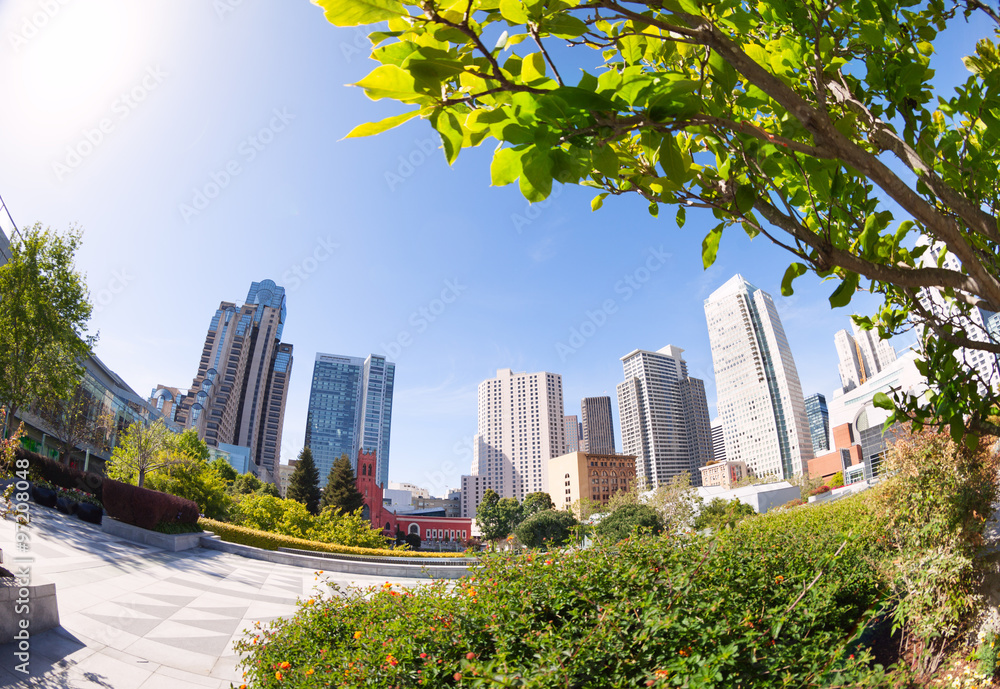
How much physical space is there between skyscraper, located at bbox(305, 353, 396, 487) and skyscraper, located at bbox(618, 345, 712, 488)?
248ft

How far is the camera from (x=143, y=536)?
13.8 m

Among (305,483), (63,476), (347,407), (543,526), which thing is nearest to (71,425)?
(63,476)

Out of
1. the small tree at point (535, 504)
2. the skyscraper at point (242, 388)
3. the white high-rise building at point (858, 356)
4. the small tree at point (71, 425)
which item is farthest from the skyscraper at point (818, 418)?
the small tree at point (71, 425)

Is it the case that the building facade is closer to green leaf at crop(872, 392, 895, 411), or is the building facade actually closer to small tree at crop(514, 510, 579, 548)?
small tree at crop(514, 510, 579, 548)

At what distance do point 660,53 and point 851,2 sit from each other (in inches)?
26.5

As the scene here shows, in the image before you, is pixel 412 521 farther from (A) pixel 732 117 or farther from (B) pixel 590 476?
(A) pixel 732 117

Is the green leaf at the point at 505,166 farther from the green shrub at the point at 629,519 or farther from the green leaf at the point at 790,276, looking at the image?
the green shrub at the point at 629,519

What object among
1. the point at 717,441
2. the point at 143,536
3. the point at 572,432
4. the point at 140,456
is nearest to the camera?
the point at 143,536

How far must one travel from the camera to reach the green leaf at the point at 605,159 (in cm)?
80

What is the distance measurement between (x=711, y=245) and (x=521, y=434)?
5336 inches

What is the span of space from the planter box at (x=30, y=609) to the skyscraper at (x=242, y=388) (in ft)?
303

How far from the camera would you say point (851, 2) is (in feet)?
4.24

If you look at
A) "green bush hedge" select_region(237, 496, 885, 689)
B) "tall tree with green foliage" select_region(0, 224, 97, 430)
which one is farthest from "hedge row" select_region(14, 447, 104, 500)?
"green bush hedge" select_region(237, 496, 885, 689)

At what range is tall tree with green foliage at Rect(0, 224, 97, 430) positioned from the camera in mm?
14977
